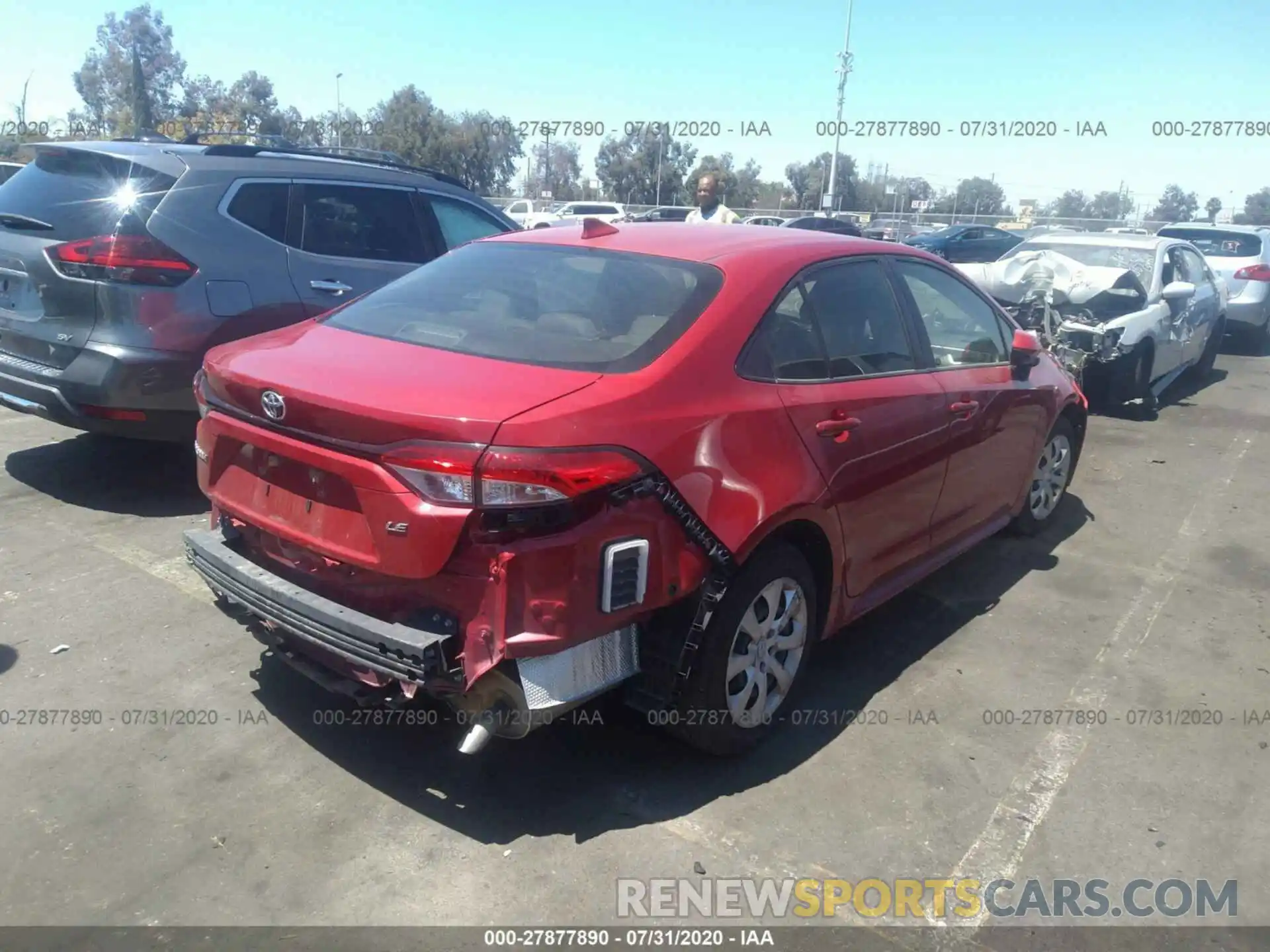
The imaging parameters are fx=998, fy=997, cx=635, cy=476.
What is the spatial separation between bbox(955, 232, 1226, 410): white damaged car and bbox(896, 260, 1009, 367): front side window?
3.45 m

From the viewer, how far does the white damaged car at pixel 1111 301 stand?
8.55 meters

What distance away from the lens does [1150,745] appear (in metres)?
3.72

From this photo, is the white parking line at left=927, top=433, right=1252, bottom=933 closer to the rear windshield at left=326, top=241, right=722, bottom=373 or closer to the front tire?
the front tire

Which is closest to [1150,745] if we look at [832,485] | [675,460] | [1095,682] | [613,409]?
[1095,682]

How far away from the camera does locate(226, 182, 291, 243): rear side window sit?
5.38 m

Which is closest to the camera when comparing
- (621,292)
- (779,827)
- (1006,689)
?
(779,827)

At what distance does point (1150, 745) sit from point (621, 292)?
8.44 ft

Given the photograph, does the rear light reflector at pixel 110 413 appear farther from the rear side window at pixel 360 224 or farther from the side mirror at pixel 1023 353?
the side mirror at pixel 1023 353

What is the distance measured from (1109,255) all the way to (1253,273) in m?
5.71

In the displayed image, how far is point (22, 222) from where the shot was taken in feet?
17.1

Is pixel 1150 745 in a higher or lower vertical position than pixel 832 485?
lower

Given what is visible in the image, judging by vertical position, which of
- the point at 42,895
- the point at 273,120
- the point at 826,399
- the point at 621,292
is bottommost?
the point at 42,895

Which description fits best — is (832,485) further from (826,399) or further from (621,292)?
(621,292)

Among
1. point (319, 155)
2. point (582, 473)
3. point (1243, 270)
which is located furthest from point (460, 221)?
point (1243, 270)
